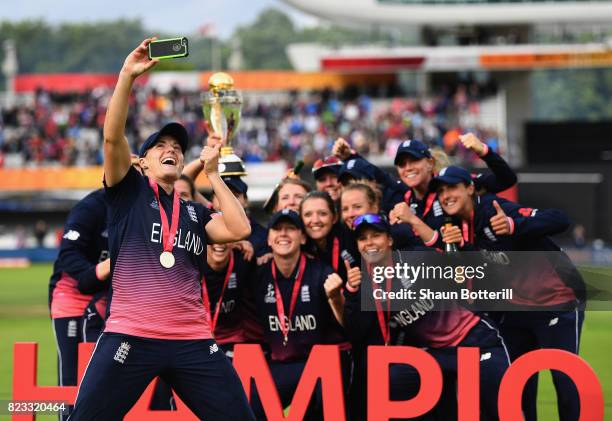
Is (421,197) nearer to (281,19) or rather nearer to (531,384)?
(531,384)

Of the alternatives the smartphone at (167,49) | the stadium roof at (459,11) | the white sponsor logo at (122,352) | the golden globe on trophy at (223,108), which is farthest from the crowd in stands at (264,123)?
the smartphone at (167,49)

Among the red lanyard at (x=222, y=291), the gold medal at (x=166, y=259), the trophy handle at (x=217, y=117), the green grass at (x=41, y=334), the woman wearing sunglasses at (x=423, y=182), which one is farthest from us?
the green grass at (x=41, y=334)

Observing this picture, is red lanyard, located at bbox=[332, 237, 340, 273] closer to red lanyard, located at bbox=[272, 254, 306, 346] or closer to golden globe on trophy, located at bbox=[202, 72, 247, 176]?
red lanyard, located at bbox=[272, 254, 306, 346]

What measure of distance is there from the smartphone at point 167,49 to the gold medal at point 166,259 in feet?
3.18

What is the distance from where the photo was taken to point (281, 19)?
152375mm

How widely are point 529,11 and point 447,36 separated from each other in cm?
481

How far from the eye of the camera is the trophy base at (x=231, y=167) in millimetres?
7590

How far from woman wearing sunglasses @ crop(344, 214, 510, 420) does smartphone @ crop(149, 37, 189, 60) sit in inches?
71.2

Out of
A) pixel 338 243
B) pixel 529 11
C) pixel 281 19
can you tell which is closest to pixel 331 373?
pixel 338 243

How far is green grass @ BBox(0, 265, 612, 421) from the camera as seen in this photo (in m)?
8.10

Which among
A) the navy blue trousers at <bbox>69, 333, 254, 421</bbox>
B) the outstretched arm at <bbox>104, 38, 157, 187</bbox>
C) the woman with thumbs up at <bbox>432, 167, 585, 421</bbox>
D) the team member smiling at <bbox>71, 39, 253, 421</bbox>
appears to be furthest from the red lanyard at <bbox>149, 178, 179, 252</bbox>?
the woman with thumbs up at <bbox>432, 167, 585, 421</bbox>

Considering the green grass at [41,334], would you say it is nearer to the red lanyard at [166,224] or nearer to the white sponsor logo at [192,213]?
the white sponsor logo at [192,213]

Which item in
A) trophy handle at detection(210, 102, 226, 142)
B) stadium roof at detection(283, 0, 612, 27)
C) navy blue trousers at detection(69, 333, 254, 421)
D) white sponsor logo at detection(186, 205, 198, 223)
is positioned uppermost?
stadium roof at detection(283, 0, 612, 27)

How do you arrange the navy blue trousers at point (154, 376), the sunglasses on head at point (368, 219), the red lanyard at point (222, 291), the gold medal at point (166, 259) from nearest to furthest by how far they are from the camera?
the navy blue trousers at point (154, 376) < the gold medal at point (166, 259) < the sunglasses on head at point (368, 219) < the red lanyard at point (222, 291)
